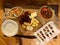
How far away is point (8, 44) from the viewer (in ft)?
3.75

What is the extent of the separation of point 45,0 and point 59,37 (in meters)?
0.22

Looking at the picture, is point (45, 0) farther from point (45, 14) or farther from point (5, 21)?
point (5, 21)

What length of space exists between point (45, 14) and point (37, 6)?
6cm

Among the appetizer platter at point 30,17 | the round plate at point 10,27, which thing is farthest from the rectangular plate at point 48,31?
the round plate at point 10,27

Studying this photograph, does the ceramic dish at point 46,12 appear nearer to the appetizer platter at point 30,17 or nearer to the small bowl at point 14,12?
the appetizer platter at point 30,17

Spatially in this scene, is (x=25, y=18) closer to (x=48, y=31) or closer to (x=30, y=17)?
(x=30, y=17)

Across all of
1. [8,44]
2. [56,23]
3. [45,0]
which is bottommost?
[8,44]

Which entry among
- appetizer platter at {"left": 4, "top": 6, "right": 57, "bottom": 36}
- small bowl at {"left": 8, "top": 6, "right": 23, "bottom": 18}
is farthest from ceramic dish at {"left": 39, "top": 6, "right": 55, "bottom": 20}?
small bowl at {"left": 8, "top": 6, "right": 23, "bottom": 18}

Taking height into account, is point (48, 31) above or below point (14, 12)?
below

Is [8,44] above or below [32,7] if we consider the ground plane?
below

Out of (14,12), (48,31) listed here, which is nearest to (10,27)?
(14,12)

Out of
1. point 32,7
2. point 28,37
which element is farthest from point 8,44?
point 32,7

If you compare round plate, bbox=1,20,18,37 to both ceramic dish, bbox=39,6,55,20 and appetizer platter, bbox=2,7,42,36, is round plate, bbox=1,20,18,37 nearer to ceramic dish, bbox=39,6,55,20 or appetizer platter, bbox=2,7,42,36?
appetizer platter, bbox=2,7,42,36

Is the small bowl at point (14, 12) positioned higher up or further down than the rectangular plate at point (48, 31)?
higher up
